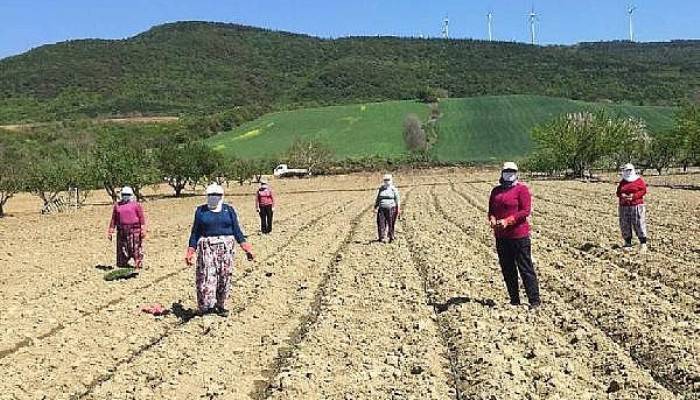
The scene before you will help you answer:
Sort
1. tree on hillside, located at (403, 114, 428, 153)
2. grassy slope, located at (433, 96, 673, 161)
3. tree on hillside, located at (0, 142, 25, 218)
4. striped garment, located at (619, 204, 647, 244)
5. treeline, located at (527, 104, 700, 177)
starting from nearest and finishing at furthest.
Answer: striped garment, located at (619, 204, 647, 244) → tree on hillside, located at (0, 142, 25, 218) → treeline, located at (527, 104, 700, 177) → tree on hillside, located at (403, 114, 428, 153) → grassy slope, located at (433, 96, 673, 161)

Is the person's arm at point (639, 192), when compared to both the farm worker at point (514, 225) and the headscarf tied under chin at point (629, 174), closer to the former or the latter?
the headscarf tied under chin at point (629, 174)

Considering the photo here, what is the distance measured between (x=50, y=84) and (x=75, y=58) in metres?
14.7

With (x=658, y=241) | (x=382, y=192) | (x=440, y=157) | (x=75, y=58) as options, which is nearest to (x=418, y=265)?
(x=382, y=192)

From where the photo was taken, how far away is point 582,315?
29.2ft

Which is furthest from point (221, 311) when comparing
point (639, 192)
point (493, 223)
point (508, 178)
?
point (639, 192)

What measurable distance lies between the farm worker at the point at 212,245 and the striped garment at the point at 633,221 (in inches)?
304

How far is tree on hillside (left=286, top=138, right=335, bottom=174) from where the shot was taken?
8469 centimetres

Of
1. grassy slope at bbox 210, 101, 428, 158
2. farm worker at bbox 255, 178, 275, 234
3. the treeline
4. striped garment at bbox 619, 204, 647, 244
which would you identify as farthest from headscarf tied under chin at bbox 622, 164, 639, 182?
grassy slope at bbox 210, 101, 428, 158

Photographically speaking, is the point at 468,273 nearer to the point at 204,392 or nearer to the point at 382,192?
the point at 382,192

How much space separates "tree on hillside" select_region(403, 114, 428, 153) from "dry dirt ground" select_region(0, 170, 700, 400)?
69.9m

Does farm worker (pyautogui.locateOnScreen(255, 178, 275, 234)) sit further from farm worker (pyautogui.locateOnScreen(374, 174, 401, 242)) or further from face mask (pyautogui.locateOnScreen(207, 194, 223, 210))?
face mask (pyautogui.locateOnScreen(207, 194, 223, 210))

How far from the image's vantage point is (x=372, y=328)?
8664 millimetres

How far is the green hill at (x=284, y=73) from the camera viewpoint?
414ft

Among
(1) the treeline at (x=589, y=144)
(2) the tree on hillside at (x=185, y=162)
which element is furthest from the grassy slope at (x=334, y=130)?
(2) the tree on hillside at (x=185, y=162)
